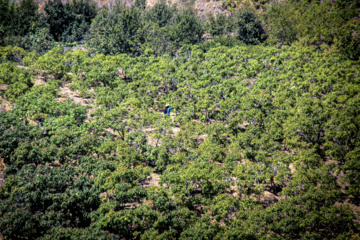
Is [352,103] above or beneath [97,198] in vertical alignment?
A: above

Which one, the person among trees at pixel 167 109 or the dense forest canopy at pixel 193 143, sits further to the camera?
the person among trees at pixel 167 109

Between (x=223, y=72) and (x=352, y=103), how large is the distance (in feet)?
75.5

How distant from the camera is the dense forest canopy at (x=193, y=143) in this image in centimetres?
2512

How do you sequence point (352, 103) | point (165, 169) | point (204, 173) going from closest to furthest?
point (204, 173) → point (165, 169) → point (352, 103)

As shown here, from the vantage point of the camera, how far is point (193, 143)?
3631cm

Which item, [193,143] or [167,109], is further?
A: [167,109]

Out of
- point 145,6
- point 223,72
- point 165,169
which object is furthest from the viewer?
point 145,6

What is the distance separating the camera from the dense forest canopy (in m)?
25.1

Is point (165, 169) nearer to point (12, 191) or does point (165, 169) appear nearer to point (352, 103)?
point (12, 191)

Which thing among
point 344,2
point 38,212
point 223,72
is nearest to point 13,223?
point 38,212

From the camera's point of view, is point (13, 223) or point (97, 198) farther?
point (97, 198)

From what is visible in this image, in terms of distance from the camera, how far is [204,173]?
29578 millimetres

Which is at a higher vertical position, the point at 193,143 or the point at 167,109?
the point at 167,109

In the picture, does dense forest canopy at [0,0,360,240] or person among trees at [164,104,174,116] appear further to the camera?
person among trees at [164,104,174,116]
